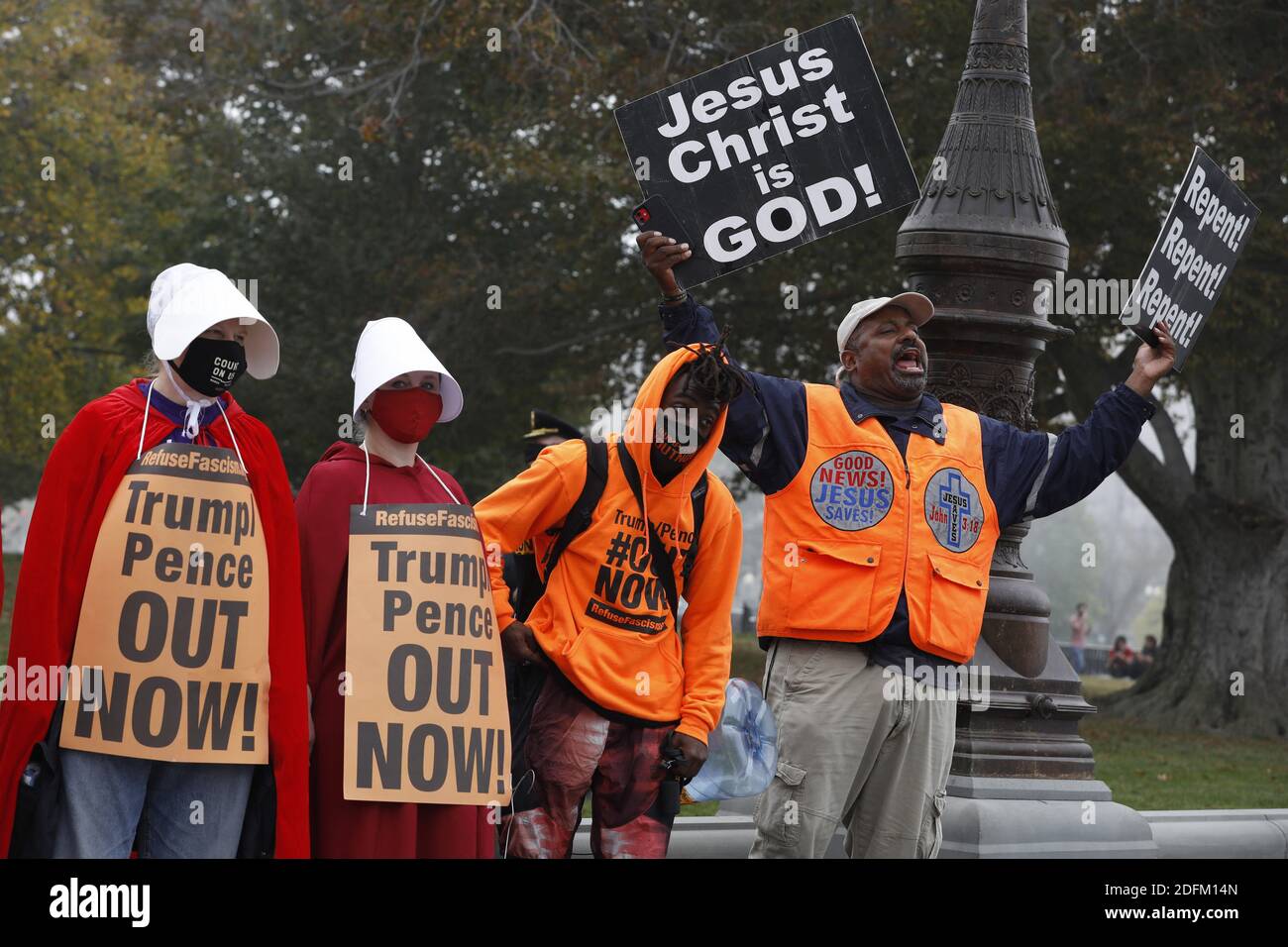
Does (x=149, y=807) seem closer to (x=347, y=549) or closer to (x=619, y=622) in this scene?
(x=347, y=549)

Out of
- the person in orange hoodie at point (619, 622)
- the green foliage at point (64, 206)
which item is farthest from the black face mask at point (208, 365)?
the green foliage at point (64, 206)

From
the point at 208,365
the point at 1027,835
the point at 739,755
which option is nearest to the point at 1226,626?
the point at 1027,835

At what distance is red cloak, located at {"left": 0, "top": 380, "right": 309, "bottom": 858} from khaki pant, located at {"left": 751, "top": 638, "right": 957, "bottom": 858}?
154 cm

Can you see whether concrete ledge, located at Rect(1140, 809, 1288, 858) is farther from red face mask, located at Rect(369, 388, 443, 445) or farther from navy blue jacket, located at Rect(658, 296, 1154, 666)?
red face mask, located at Rect(369, 388, 443, 445)

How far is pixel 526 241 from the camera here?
76.3ft

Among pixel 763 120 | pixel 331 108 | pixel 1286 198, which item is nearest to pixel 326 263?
pixel 331 108

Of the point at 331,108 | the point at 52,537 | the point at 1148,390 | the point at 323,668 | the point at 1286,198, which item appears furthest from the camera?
the point at 331,108

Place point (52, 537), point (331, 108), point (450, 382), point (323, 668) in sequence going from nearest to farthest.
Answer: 1. point (52, 537)
2. point (323, 668)
3. point (450, 382)
4. point (331, 108)

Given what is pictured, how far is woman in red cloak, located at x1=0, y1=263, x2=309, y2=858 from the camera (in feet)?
13.3

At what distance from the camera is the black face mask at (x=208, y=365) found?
4.34 meters

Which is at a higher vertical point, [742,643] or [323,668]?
[742,643]

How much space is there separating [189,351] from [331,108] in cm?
1885
